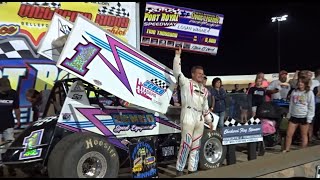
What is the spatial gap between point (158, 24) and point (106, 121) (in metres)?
5.08

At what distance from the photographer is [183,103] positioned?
6559 millimetres

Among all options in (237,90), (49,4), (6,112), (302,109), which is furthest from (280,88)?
(237,90)

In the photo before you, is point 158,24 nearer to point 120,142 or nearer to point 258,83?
point 258,83

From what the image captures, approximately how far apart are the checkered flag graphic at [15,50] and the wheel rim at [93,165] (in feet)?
15.1

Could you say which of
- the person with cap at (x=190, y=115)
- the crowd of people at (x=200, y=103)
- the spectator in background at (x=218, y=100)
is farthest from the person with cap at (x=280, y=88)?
the person with cap at (x=190, y=115)

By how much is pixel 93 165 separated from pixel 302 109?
4.67m

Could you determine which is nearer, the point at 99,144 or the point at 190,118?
the point at 99,144

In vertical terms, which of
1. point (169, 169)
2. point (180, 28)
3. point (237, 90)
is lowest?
point (169, 169)

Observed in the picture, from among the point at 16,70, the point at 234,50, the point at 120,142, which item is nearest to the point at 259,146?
the point at 120,142

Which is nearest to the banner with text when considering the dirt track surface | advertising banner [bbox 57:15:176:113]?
the dirt track surface

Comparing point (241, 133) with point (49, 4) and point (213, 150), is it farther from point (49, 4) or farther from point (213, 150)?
point (49, 4)

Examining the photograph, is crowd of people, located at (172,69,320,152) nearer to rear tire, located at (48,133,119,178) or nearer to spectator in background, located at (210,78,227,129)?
spectator in background, located at (210,78,227,129)

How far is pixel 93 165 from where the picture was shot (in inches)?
221

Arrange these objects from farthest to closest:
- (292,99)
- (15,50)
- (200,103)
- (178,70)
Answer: (15,50) → (292,99) → (200,103) → (178,70)
